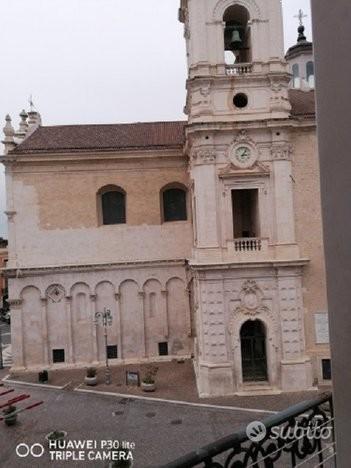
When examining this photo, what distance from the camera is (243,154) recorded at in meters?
20.0

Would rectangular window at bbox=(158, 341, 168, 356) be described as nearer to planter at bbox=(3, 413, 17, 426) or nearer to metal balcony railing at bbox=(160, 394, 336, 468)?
planter at bbox=(3, 413, 17, 426)

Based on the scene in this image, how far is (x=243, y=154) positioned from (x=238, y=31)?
6.33 m

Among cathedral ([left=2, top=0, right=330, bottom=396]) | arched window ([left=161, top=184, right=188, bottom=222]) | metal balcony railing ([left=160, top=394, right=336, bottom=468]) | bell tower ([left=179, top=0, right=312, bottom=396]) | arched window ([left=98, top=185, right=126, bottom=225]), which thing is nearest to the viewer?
metal balcony railing ([left=160, top=394, right=336, bottom=468])

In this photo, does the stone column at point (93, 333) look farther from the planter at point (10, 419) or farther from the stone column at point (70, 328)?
the planter at point (10, 419)

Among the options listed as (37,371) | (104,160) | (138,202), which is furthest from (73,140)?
(37,371)

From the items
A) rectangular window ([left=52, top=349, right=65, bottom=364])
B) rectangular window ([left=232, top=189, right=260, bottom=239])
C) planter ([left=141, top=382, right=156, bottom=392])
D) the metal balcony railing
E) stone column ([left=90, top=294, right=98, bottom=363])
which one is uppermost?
rectangular window ([left=232, top=189, right=260, bottom=239])

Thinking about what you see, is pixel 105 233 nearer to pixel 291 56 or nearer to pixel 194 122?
pixel 194 122

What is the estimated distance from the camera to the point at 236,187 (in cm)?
1997

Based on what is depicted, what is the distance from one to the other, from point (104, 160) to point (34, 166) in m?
4.07

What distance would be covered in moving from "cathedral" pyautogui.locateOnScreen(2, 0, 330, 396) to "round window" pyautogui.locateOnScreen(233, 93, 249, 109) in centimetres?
7

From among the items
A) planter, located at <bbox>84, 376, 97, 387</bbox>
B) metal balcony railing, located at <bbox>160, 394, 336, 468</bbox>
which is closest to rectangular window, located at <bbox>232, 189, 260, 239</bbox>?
planter, located at <bbox>84, 376, 97, 387</bbox>

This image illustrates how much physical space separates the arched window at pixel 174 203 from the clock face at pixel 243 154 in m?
6.94

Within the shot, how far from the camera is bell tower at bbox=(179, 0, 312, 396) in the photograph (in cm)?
1952
